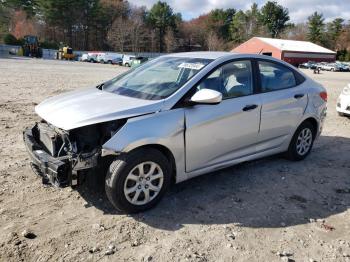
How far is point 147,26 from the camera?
9100 centimetres

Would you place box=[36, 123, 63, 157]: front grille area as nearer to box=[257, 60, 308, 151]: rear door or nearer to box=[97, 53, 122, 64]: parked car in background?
box=[257, 60, 308, 151]: rear door

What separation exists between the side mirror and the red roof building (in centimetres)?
6594

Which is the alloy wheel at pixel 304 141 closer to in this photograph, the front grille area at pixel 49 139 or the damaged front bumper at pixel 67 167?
the damaged front bumper at pixel 67 167

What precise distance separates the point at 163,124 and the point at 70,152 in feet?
3.30

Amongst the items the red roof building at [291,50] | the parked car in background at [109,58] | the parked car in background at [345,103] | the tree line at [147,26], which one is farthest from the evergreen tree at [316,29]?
the parked car in background at [345,103]

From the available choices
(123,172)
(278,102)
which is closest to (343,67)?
(278,102)

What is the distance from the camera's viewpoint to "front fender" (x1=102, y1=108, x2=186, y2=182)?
381cm

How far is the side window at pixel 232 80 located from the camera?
4.62m

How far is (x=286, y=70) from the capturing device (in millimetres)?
5738

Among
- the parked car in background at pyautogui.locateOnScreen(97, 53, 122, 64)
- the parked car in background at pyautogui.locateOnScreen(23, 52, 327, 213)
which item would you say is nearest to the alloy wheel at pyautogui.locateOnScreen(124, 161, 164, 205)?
the parked car in background at pyautogui.locateOnScreen(23, 52, 327, 213)

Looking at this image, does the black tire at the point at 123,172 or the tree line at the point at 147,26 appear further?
the tree line at the point at 147,26

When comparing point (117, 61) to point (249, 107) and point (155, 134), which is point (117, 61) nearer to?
point (249, 107)

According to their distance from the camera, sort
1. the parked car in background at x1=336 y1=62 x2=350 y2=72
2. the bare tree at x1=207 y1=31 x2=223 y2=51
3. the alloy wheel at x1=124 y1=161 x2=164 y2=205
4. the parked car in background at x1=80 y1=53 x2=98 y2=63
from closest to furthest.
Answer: the alloy wheel at x1=124 y1=161 x2=164 y2=205
the parked car in background at x1=80 y1=53 x2=98 y2=63
the parked car in background at x1=336 y1=62 x2=350 y2=72
the bare tree at x1=207 y1=31 x2=223 y2=51

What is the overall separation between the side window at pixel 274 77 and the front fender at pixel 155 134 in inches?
64.9
